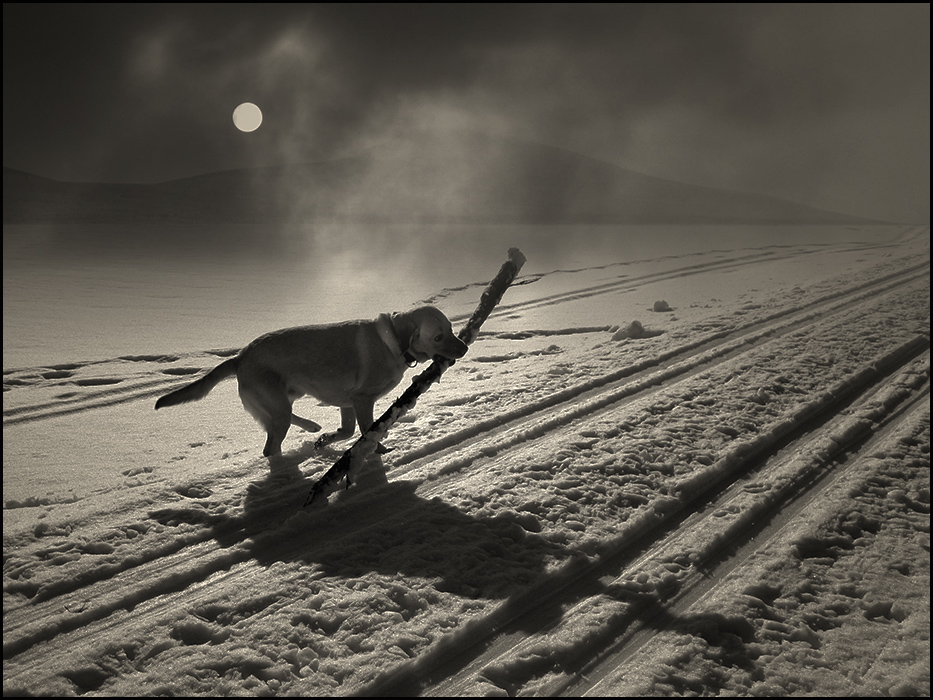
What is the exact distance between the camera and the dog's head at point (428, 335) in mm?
4129

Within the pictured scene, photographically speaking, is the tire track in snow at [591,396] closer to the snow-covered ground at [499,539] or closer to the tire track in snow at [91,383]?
the snow-covered ground at [499,539]

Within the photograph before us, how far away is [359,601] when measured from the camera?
2.80m

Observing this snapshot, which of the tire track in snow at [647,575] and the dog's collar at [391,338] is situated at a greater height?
the dog's collar at [391,338]

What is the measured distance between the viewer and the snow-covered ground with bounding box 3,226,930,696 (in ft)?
8.04

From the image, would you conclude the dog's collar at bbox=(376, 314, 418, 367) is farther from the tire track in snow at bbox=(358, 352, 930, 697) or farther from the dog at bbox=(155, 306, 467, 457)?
the tire track in snow at bbox=(358, 352, 930, 697)

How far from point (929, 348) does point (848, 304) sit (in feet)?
7.92

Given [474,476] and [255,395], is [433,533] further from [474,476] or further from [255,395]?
[255,395]

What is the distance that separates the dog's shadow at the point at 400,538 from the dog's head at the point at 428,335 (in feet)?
2.77

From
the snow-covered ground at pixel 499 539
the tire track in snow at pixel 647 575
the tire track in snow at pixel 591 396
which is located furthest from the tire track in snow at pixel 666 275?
the tire track in snow at pixel 647 575

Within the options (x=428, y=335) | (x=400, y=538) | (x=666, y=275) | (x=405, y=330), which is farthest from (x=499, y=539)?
(x=666, y=275)

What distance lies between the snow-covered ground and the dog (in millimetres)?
394

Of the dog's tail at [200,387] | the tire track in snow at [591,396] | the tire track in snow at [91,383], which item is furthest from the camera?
the tire track in snow at [91,383]

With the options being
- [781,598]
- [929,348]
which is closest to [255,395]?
[781,598]

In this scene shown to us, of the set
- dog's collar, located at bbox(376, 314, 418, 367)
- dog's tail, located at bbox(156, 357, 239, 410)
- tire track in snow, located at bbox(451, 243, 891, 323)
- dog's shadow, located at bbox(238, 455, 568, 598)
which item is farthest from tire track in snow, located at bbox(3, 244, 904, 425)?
tire track in snow, located at bbox(451, 243, 891, 323)
